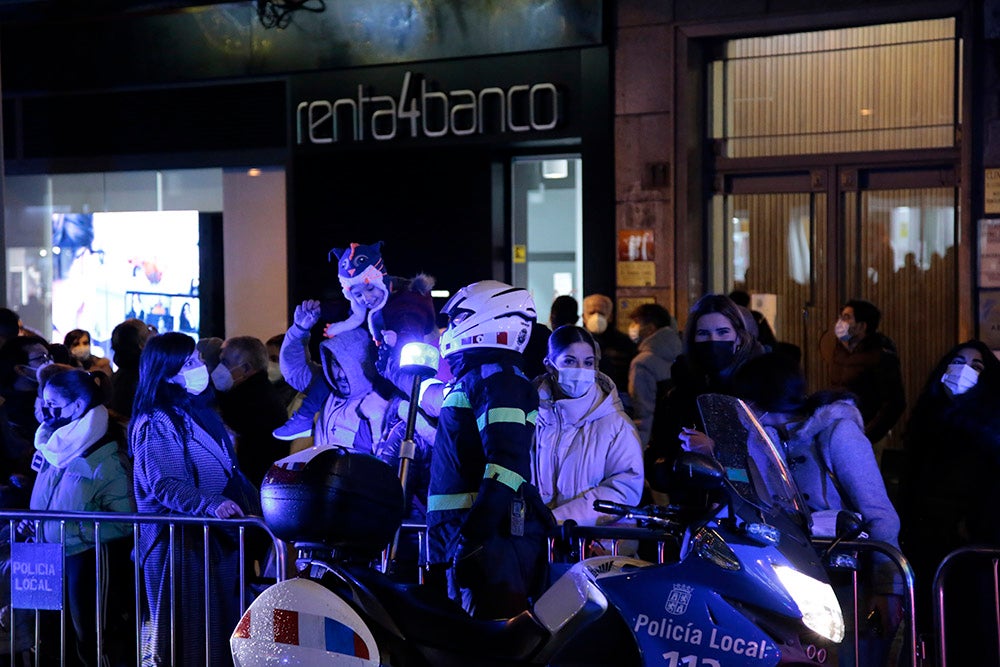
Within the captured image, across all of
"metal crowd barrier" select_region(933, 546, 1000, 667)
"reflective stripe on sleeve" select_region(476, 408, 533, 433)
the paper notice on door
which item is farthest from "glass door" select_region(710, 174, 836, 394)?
"reflective stripe on sleeve" select_region(476, 408, 533, 433)

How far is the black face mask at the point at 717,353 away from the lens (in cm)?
649

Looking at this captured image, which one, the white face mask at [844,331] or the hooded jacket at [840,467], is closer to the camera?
the hooded jacket at [840,467]

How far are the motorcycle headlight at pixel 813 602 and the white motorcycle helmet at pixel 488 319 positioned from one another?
1.57 metres

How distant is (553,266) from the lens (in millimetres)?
13281

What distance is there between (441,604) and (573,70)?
8893 millimetres

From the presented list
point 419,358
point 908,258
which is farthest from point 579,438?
point 908,258

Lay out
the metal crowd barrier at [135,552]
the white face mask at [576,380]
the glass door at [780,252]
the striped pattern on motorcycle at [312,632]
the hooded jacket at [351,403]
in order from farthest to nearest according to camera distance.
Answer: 1. the glass door at [780,252]
2. the hooded jacket at [351,403]
3. the white face mask at [576,380]
4. the metal crowd barrier at [135,552]
5. the striped pattern on motorcycle at [312,632]

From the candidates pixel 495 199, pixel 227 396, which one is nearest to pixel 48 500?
pixel 227 396

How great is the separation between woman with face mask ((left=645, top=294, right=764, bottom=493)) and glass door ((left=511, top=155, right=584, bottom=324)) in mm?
6437

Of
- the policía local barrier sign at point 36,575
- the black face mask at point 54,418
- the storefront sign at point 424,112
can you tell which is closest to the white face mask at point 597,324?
the storefront sign at point 424,112

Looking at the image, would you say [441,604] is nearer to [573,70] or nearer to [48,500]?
[48,500]

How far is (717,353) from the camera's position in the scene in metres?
6.49

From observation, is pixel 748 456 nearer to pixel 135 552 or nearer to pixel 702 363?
pixel 702 363

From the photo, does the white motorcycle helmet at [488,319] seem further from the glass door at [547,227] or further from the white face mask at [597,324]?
the glass door at [547,227]
